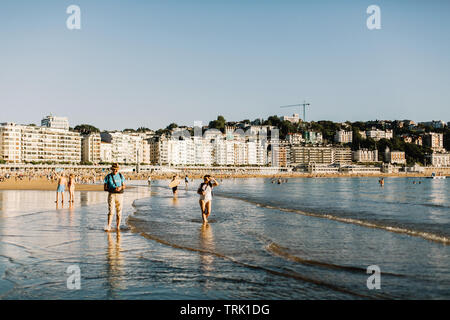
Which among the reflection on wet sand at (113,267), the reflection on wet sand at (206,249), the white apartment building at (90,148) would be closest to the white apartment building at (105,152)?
the white apartment building at (90,148)

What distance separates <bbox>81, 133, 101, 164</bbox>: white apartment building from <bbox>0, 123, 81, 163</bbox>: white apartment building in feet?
7.87

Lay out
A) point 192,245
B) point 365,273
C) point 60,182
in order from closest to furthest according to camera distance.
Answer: point 365,273 < point 192,245 < point 60,182

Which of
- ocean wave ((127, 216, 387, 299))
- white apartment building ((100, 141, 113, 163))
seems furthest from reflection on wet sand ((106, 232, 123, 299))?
white apartment building ((100, 141, 113, 163))

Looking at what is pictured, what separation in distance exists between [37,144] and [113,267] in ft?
485

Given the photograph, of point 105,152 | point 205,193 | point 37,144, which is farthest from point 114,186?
point 105,152

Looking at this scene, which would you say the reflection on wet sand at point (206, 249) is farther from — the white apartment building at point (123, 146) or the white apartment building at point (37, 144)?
the white apartment building at point (123, 146)

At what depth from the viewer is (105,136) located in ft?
566

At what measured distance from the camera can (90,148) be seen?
154500 millimetres

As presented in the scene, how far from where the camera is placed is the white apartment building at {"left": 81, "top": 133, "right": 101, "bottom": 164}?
15388 centimetres

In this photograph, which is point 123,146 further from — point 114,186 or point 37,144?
point 114,186

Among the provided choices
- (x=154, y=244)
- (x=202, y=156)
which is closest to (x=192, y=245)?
(x=154, y=244)

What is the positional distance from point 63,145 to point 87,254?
150089 millimetres

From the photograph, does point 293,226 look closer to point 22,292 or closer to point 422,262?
point 422,262

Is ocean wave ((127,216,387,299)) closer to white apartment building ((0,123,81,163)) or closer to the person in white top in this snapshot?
the person in white top
